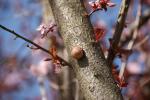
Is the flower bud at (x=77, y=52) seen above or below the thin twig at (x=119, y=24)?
below

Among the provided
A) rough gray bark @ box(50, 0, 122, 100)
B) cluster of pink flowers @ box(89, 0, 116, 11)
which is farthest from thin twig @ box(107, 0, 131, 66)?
rough gray bark @ box(50, 0, 122, 100)

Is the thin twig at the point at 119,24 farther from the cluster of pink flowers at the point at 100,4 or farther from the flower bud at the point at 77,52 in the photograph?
the flower bud at the point at 77,52

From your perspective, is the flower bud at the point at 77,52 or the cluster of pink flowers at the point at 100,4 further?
the cluster of pink flowers at the point at 100,4

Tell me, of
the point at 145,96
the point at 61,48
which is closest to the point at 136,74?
the point at 145,96

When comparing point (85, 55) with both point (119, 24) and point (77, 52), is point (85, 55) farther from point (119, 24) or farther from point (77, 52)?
point (119, 24)

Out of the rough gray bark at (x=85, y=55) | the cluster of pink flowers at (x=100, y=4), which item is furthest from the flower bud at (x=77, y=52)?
the cluster of pink flowers at (x=100, y=4)

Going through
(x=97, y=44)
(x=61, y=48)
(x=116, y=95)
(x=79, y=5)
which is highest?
(x=61, y=48)

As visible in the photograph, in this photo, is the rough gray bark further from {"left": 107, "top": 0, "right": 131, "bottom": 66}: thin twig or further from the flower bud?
{"left": 107, "top": 0, "right": 131, "bottom": 66}: thin twig

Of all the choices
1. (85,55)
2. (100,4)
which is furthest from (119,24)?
(85,55)

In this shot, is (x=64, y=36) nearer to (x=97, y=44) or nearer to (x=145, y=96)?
(x=97, y=44)
